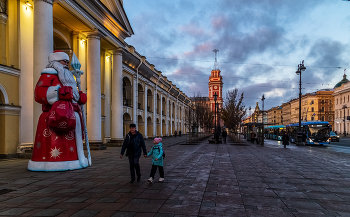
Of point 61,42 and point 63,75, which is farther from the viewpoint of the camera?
point 61,42

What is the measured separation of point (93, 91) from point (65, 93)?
9890mm

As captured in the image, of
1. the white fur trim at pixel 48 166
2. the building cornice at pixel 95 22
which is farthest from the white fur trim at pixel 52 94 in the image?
the building cornice at pixel 95 22

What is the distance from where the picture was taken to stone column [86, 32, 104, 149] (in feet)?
62.5

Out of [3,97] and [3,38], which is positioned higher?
[3,38]

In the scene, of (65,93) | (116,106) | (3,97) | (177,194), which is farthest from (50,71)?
(116,106)

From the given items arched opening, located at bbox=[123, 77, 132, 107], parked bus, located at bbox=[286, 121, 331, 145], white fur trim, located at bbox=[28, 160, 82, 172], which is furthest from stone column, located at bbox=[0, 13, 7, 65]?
parked bus, located at bbox=[286, 121, 331, 145]

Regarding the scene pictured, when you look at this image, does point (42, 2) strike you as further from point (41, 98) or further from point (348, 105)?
point (348, 105)

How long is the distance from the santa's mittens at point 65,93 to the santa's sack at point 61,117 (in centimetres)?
17

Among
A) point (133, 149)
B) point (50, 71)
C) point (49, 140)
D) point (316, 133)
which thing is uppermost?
point (50, 71)

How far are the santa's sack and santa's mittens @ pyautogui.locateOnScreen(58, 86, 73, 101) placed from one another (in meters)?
0.17

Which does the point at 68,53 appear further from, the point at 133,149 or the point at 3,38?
the point at 133,149

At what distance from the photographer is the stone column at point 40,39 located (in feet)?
42.0

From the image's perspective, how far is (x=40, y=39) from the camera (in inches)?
510

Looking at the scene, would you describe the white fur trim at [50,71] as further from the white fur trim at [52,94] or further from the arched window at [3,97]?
the arched window at [3,97]
